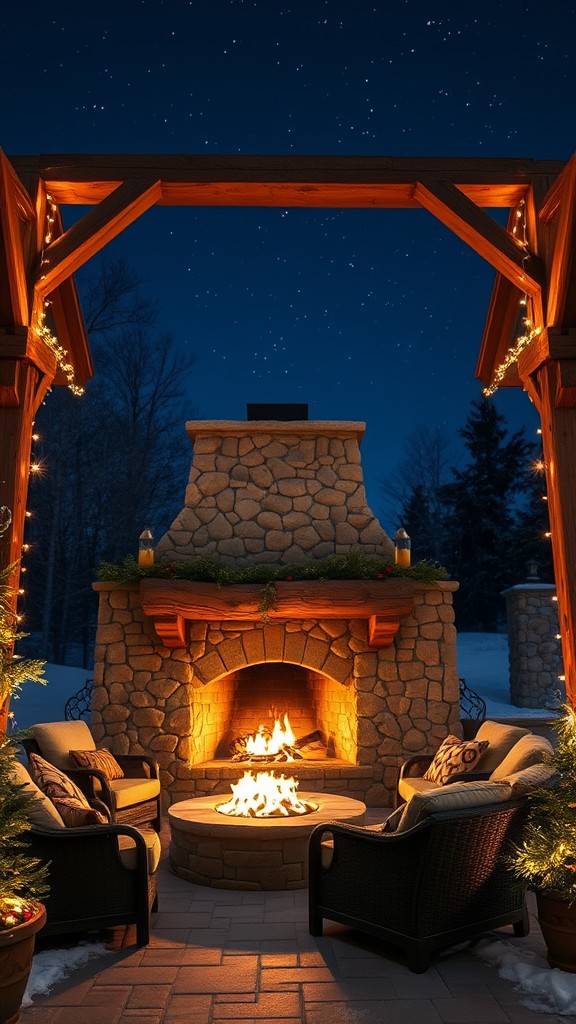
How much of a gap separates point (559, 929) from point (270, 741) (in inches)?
179

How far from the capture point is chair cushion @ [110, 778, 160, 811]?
5879 mm

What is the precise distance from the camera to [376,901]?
3.83 m

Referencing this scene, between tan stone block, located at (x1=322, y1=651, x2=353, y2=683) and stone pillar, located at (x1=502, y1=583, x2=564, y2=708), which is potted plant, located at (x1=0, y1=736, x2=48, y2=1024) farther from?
stone pillar, located at (x1=502, y1=583, x2=564, y2=708)

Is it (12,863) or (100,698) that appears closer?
(12,863)

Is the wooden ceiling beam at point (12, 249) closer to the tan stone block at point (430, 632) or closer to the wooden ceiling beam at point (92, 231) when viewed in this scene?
the wooden ceiling beam at point (92, 231)

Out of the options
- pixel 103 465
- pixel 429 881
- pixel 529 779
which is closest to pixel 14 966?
pixel 429 881

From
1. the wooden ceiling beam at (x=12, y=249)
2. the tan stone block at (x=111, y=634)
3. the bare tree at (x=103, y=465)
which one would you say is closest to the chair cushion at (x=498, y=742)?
the tan stone block at (x=111, y=634)

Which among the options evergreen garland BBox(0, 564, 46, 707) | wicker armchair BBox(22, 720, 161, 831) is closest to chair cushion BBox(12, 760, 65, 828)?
evergreen garland BBox(0, 564, 46, 707)

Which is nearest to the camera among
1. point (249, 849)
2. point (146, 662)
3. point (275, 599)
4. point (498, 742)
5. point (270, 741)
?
point (249, 849)

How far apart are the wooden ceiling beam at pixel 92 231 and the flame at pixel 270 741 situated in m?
4.58

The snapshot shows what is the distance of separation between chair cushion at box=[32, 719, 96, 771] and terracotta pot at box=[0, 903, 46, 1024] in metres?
2.63

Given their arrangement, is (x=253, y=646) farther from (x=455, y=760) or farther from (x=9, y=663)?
(x=9, y=663)

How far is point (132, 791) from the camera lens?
6004 millimetres

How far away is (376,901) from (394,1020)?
69cm
